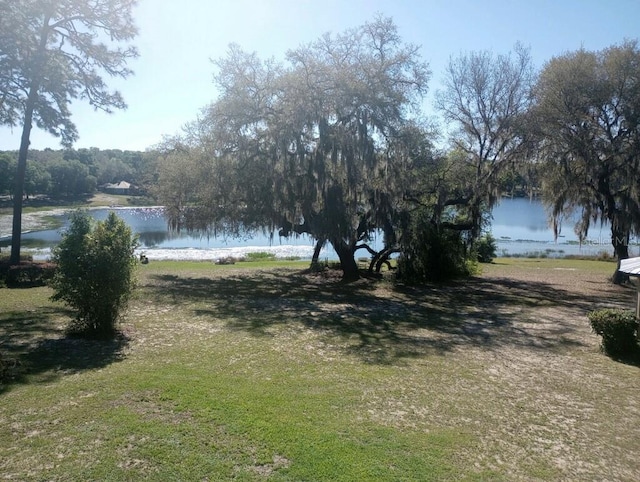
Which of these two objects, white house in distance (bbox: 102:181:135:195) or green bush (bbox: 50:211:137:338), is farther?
white house in distance (bbox: 102:181:135:195)

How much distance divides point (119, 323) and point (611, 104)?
17.0 meters

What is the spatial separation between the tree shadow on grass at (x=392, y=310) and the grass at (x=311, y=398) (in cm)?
10

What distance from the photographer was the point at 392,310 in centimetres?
1301

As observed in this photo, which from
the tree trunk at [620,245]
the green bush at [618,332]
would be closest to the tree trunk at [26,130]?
the green bush at [618,332]

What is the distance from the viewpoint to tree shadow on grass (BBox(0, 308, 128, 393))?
6.47 m

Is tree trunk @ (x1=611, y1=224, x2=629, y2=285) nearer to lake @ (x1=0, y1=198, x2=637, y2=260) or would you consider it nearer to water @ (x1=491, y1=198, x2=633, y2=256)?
water @ (x1=491, y1=198, x2=633, y2=256)

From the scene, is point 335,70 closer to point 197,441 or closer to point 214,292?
point 214,292

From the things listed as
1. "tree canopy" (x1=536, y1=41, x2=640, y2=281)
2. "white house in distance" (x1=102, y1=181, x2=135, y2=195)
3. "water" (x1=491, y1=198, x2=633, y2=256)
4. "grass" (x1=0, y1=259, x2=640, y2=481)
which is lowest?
"grass" (x1=0, y1=259, x2=640, y2=481)

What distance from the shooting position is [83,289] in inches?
322

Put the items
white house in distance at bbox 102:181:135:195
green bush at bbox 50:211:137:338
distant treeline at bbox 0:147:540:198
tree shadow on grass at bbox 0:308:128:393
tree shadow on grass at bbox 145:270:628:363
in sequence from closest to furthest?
1. tree shadow on grass at bbox 0:308:128:393
2. green bush at bbox 50:211:137:338
3. tree shadow on grass at bbox 145:270:628:363
4. distant treeline at bbox 0:147:540:198
5. white house in distance at bbox 102:181:135:195

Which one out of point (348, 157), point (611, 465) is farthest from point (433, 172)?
point (611, 465)

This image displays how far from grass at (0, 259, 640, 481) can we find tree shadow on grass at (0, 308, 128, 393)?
4cm

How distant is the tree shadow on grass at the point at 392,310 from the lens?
9.70m

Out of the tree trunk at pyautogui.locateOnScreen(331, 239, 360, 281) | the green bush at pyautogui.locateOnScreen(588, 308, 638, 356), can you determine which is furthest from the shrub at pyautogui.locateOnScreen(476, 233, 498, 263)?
the green bush at pyautogui.locateOnScreen(588, 308, 638, 356)
